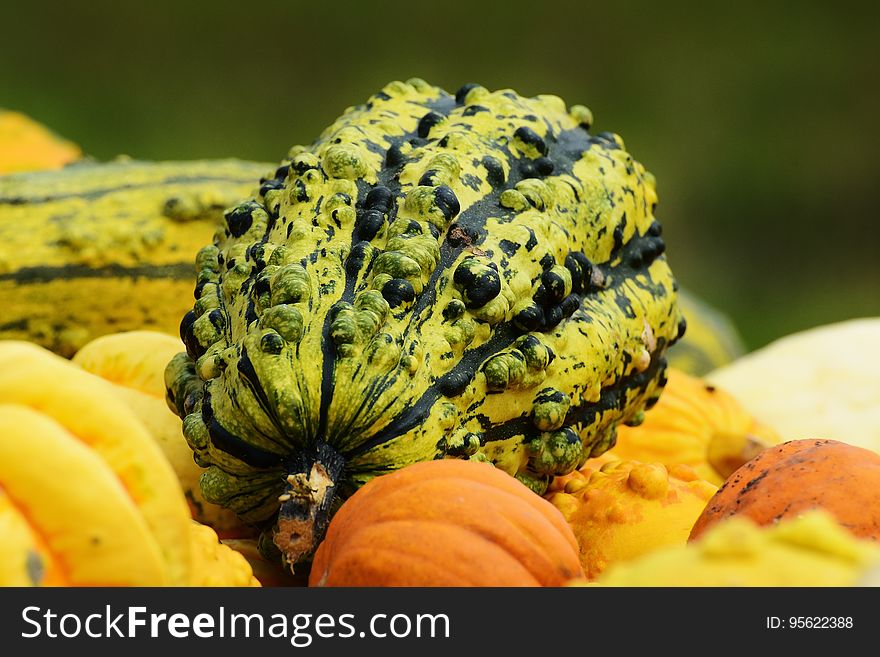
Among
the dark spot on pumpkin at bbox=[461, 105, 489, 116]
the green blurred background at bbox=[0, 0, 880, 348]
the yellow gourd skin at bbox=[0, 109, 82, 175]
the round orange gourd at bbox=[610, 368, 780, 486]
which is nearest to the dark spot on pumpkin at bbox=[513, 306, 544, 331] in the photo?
the dark spot on pumpkin at bbox=[461, 105, 489, 116]

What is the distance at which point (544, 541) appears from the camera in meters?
1.24

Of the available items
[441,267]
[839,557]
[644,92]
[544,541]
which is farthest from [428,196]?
[644,92]

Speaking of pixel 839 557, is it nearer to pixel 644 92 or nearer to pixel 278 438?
pixel 278 438

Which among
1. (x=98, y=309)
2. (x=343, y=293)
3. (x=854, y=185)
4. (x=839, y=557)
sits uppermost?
(x=854, y=185)

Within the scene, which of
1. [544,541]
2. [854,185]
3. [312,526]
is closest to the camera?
[544,541]

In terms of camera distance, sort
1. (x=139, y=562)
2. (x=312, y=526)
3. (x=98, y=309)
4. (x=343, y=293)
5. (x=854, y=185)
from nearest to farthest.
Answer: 1. (x=139, y=562)
2. (x=312, y=526)
3. (x=343, y=293)
4. (x=98, y=309)
5. (x=854, y=185)

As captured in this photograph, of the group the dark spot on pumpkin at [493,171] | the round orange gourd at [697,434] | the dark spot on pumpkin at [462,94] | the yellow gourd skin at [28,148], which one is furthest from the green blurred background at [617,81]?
the dark spot on pumpkin at [493,171]

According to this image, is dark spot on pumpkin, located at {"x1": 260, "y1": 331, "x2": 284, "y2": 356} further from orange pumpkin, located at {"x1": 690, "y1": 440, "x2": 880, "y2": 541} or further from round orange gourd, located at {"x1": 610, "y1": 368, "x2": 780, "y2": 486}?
round orange gourd, located at {"x1": 610, "y1": 368, "x2": 780, "y2": 486}

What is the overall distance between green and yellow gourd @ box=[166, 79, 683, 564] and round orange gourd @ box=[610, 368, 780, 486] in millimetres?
282

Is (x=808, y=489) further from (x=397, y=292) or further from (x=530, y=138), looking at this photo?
(x=530, y=138)

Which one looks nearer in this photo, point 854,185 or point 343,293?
point 343,293

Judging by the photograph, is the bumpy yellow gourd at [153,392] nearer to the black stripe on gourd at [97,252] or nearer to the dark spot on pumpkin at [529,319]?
the black stripe on gourd at [97,252]

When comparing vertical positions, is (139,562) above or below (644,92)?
below
